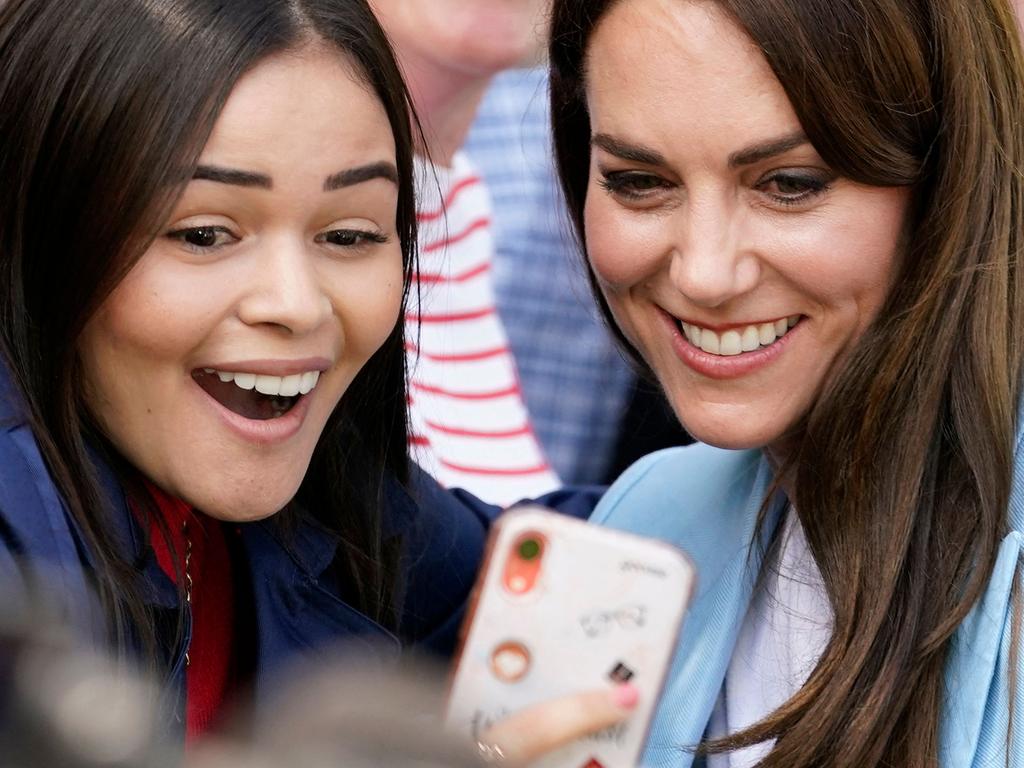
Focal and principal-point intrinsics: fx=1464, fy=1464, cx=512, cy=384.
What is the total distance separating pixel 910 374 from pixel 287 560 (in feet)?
2.86

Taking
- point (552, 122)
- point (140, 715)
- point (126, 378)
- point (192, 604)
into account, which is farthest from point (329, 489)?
point (140, 715)

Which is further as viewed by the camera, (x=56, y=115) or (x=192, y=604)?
(x=192, y=604)

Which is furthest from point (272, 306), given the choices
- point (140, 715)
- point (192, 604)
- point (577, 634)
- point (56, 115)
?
point (140, 715)

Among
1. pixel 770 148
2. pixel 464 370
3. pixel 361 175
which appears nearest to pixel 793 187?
pixel 770 148

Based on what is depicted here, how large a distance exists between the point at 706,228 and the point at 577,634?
66cm

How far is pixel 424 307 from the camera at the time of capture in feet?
9.31

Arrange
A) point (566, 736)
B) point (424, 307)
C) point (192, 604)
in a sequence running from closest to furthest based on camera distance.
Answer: point (566, 736) < point (192, 604) < point (424, 307)

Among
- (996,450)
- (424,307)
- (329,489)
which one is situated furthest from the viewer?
(424,307)

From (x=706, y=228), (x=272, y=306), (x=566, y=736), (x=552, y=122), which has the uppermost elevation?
(x=552, y=122)

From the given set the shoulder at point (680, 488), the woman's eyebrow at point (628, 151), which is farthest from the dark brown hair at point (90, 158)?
the shoulder at point (680, 488)

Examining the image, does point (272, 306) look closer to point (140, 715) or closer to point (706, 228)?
point (706, 228)

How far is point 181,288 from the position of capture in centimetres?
172

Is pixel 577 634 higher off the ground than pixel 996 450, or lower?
lower

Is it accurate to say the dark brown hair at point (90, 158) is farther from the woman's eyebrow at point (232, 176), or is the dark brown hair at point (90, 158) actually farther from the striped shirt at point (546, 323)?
the striped shirt at point (546, 323)
